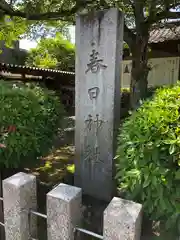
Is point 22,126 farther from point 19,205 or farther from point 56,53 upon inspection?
point 56,53

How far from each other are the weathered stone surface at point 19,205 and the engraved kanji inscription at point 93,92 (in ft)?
4.72

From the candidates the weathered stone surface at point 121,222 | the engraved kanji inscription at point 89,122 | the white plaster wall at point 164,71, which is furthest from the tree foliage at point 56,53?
the weathered stone surface at point 121,222

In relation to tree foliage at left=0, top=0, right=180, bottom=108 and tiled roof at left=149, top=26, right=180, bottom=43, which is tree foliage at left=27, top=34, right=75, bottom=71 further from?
tree foliage at left=0, top=0, right=180, bottom=108

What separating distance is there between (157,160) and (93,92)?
4.74ft

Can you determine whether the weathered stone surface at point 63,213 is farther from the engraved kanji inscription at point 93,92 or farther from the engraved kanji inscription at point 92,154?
the engraved kanji inscription at point 93,92

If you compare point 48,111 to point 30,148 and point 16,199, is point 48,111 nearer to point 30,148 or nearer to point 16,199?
point 30,148

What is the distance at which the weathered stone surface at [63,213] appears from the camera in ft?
5.21

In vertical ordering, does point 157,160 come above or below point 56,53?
below

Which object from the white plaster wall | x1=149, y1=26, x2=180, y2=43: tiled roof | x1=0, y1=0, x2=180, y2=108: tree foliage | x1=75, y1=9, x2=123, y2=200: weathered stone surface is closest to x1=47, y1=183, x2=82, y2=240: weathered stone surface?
x1=75, y1=9, x2=123, y2=200: weathered stone surface

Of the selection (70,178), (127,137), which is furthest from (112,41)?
(70,178)

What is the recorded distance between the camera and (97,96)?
114 inches

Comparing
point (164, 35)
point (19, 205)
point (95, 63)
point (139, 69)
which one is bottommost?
point (19, 205)

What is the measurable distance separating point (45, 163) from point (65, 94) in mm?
8980

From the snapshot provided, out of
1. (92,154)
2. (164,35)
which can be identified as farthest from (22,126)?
(164,35)
